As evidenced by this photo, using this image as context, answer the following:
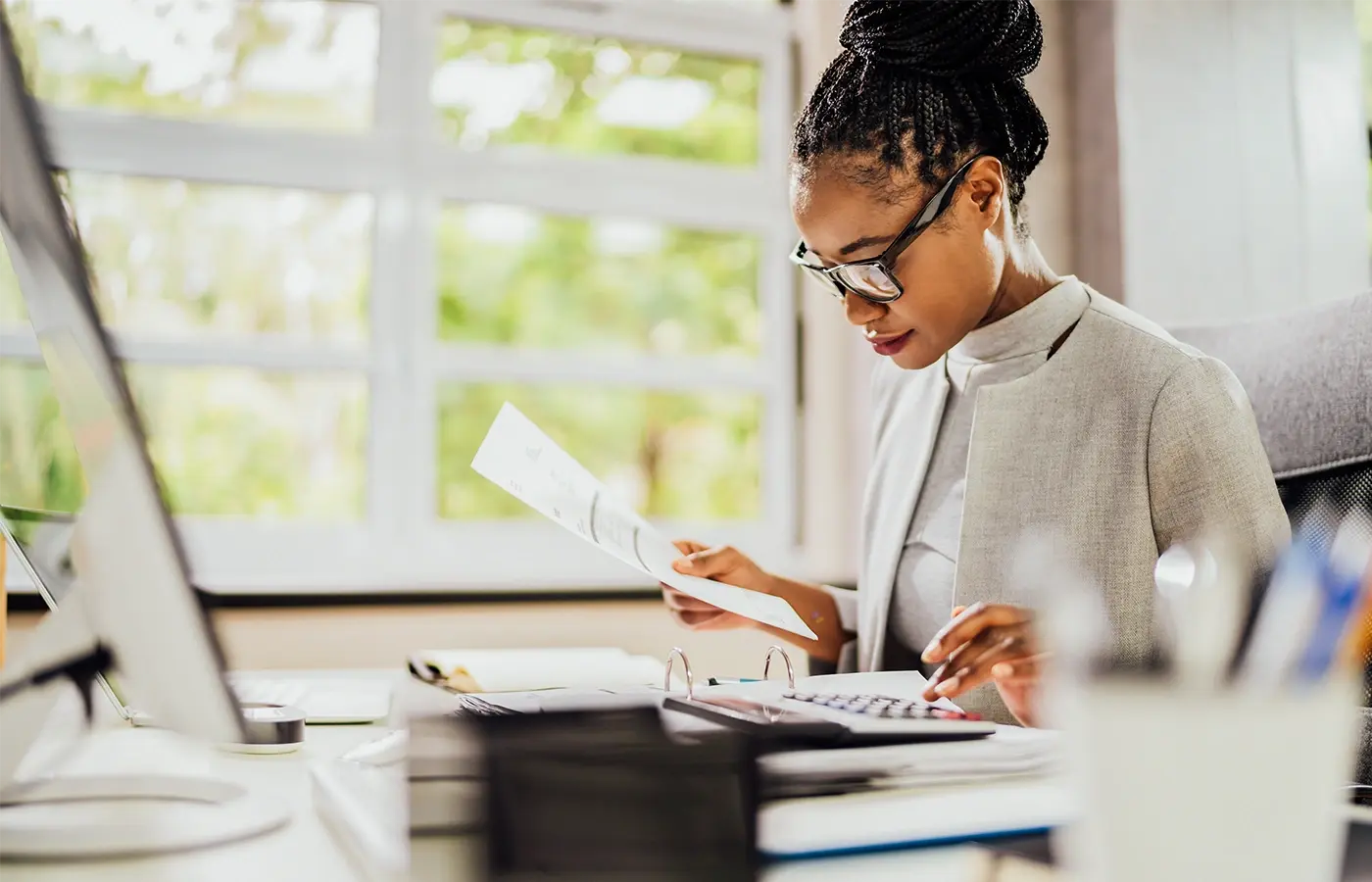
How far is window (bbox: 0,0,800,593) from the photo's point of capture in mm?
2316

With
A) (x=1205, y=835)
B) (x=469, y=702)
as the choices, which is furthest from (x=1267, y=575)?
(x=469, y=702)

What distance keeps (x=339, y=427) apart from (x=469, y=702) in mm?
1827

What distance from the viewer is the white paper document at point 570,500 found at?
2.66ft

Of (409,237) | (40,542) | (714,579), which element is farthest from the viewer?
(409,237)

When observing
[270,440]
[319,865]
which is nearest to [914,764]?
[319,865]

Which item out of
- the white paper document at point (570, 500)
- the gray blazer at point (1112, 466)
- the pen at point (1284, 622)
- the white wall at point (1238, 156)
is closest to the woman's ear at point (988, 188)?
the gray blazer at point (1112, 466)

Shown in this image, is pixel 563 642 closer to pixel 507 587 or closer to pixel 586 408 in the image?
pixel 507 587

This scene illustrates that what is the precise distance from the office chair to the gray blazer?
15 centimetres

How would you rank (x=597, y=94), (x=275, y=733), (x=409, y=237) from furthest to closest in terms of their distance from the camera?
(x=597, y=94) < (x=409, y=237) < (x=275, y=733)

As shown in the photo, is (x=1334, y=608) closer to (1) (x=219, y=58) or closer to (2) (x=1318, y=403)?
(2) (x=1318, y=403)

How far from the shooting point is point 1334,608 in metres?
0.30

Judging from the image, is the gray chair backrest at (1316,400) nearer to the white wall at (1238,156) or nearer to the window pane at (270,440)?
the white wall at (1238,156)

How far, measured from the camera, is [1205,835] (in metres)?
0.31

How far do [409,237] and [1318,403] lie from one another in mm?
1871
